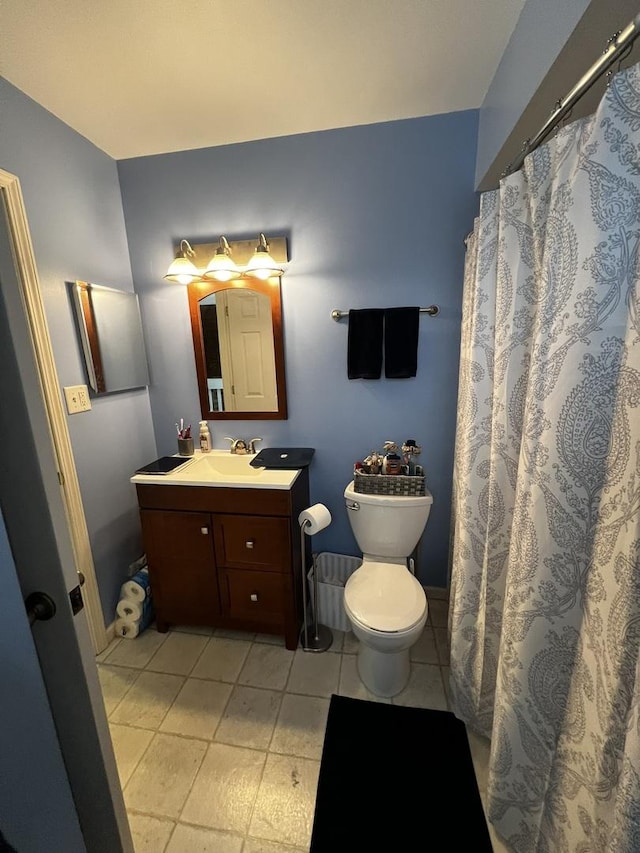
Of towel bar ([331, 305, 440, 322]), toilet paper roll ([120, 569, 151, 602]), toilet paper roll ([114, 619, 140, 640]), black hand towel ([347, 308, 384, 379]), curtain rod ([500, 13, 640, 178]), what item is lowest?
toilet paper roll ([114, 619, 140, 640])

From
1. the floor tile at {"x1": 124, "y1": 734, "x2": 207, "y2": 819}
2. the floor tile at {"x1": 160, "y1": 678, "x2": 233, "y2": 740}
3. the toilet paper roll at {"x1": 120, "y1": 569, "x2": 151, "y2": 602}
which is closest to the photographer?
the floor tile at {"x1": 124, "y1": 734, "x2": 207, "y2": 819}

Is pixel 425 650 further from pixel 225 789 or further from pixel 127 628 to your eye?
pixel 127 628

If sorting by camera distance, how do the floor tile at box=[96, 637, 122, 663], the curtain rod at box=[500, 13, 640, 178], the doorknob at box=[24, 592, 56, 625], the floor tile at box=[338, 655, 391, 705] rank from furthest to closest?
the floor tile at box=[96, 637, 122, 663] < the floor tile at box=[338, 655, 391, 705] < the doorknob at box=[24, 592, 56, 625] < the curtain rod at box=[500, 13, 640, 178]

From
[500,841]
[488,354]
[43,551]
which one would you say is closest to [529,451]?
[488,354]

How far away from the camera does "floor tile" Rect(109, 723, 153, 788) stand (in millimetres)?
1229

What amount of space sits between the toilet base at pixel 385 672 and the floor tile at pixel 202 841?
2.17ft

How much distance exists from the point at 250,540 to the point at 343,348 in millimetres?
1095

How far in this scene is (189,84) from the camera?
1.32m

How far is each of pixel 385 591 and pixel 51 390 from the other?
1674 mm

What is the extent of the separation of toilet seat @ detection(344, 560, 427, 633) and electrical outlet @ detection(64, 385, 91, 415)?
1497 mm

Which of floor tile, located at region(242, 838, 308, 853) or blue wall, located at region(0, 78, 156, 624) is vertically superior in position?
blue wall, located at region(0, 78, 156, 624)

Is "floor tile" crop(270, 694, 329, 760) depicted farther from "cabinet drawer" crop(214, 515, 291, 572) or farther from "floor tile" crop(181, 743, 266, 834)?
"cabinet drawer" crop(214, 515, 291, 572)

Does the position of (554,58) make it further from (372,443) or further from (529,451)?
(372,443)

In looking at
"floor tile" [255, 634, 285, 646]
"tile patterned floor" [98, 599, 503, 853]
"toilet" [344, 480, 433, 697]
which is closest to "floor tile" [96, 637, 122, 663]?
"tile patterned floor" [98, 599, 503, 853]
